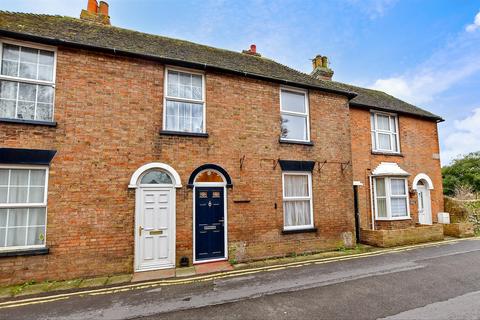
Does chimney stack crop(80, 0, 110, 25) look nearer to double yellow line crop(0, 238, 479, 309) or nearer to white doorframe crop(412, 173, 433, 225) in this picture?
double yellow line crop(0, 238, 479, 309)

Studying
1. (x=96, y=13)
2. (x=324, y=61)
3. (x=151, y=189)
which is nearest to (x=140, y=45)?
(x=96, y=13)

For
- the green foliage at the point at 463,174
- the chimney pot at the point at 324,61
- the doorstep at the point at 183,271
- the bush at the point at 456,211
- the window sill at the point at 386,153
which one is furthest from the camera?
the green foliage at the point at 463,174

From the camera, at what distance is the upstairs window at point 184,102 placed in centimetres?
753

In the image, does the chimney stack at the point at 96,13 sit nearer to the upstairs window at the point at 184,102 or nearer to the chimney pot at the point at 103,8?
the chimney pot at the point at 103,8

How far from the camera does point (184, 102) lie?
25.3 feet

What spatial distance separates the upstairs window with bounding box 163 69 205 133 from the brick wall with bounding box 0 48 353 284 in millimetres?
265

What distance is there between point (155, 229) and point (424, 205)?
41.9ft

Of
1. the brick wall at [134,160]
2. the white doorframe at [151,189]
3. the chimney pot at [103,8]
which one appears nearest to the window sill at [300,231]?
the brick wall at [134,160]

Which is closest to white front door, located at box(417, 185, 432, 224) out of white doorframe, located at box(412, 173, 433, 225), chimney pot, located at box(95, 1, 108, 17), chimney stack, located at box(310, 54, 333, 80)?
white doorframe, located at box(412, 173, 433, 225)

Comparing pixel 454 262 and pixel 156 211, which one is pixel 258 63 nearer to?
pixel 156 211

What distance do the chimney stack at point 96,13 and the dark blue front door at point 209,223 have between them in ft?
24.2

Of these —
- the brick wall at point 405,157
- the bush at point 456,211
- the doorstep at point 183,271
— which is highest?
the brick wall at point 405,157

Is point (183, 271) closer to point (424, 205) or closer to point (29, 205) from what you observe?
point (29, 205)

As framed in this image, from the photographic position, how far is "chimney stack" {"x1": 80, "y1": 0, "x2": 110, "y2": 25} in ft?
29.5
